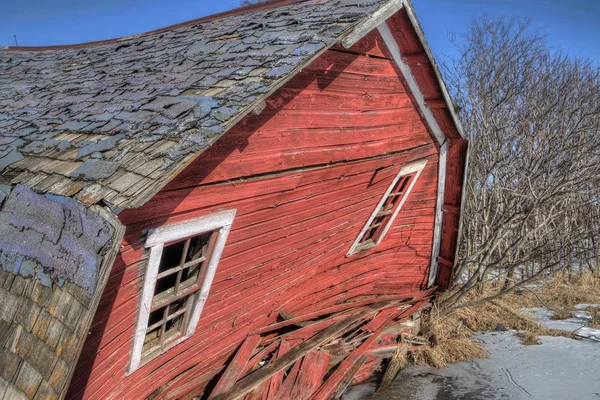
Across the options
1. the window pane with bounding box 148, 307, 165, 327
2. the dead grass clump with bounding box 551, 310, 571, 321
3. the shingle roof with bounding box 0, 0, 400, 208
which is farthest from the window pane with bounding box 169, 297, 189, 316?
the dead grass clump with bounding box 551, 310, 571, 321

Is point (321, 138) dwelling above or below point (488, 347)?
above

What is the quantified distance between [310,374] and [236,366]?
96 centimetres

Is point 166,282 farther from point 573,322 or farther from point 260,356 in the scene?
point 573,322

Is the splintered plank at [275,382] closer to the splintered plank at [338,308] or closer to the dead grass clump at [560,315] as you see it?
the splintered plank at [338,308]

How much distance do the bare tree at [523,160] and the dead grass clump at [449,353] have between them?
3.42 feet

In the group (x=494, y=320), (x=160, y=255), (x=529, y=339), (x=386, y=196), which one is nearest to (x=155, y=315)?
(x=160, y=255)

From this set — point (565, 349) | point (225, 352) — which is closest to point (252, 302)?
point (225, 352)

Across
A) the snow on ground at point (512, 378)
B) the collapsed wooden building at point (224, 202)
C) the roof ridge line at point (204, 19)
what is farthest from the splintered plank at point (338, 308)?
the roof ridge line at point (204, 19)

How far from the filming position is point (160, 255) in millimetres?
3174

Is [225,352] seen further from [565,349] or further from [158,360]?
[565,349]

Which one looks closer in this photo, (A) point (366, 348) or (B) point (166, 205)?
(B) point (166, 205)

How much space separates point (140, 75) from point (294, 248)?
2.51 m

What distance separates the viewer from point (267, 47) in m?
3.77

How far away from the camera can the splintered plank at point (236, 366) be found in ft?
14.2
